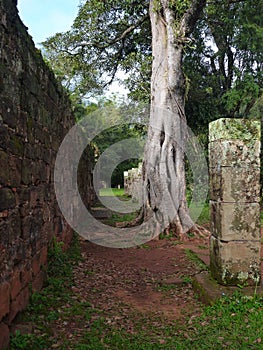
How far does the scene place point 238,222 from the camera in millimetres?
4496

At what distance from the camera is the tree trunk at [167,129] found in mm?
9181

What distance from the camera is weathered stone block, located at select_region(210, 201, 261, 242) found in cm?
448

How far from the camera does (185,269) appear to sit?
234 inches

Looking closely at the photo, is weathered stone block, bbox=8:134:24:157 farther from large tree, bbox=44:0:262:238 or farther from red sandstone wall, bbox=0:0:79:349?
large tree, bbox=44:0:262:238

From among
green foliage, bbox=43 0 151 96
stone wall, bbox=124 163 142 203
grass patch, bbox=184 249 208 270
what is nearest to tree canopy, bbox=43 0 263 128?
green foliage, bbox=43 0 151 96

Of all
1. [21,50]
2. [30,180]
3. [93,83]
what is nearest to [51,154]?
[30,180]

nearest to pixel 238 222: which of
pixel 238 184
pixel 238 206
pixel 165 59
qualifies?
pixel 238 206

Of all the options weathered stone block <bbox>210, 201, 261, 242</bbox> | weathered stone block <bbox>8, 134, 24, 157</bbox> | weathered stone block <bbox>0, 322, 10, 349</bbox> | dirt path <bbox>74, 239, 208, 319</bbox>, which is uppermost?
weathered stone block <bbox>8, 134, 24, 157</bbox>

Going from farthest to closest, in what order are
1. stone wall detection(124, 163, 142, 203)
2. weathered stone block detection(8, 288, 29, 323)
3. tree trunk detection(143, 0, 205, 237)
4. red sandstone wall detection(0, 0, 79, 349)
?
1. stone wall detection(124, 163, 142, 203)
2. tree trunk detection(143, 0, 205, 237)
3. weathered stone block detection(8, 288, 29, 323)
4. red sandstone wall detection(0, 0, 79, 349)

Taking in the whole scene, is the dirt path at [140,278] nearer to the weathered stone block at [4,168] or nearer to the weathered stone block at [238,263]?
the weathered stone block at [238,263]

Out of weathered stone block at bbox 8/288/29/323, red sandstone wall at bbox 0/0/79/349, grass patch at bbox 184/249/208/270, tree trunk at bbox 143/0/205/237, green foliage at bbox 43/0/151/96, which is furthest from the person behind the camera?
green foliage at bbox 43/0/151/96

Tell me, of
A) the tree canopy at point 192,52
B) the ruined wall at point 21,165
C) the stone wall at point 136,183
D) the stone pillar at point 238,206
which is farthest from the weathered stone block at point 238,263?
the stone wall at point 136,183

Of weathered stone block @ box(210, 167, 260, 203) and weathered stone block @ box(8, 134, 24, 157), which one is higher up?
weathered stone block @ box(8, 134, 24, 157)

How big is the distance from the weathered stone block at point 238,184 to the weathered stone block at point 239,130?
0.39 metres
